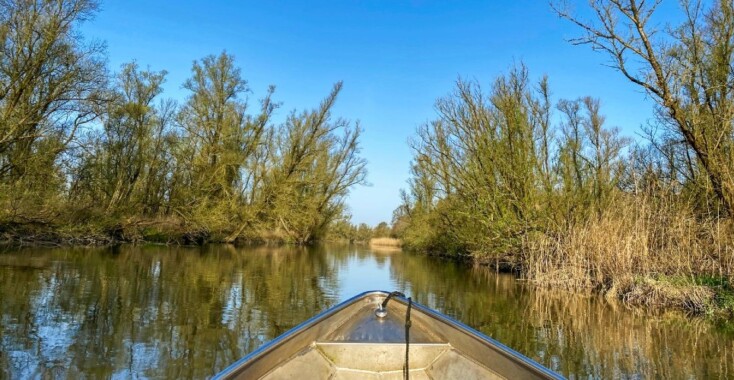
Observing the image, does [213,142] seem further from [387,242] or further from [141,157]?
[387,242]

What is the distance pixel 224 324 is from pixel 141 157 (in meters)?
21.3

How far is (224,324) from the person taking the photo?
6590mm

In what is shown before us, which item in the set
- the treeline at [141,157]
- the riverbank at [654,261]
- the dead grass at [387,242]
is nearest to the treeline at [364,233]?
the dead grass at [387,242]

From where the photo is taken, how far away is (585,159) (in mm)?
20281

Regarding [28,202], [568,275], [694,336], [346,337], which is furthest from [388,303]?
[28,202]

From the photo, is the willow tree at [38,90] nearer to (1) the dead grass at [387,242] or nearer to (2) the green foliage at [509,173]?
(2) the green foliage at [509,173]

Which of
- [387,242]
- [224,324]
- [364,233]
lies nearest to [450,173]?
[224,324]

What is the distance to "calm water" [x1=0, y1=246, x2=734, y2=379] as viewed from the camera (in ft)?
16.0

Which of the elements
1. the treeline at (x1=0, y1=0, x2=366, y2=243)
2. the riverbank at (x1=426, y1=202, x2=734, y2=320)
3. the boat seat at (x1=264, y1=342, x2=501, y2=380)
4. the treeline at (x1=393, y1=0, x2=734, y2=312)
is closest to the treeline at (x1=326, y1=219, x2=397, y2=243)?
the treeline at (x1=0, y1=0, x2=366, y2=243)

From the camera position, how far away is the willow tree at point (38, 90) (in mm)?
15250

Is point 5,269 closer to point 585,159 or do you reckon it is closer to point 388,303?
point 388,303

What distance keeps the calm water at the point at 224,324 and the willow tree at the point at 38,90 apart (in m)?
5.09

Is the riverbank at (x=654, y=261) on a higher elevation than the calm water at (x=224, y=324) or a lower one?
higher

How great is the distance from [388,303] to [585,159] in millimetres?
18952
